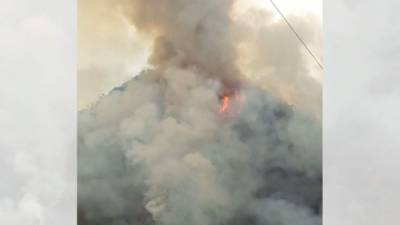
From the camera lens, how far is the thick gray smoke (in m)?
1.92

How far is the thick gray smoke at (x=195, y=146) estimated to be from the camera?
192cm

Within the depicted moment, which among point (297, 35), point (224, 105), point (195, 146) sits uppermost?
point (297, 35)

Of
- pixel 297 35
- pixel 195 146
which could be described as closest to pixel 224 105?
pixel 195 146

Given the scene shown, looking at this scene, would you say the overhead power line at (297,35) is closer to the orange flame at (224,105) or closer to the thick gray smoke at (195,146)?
the thick gray smoke at (195,146)

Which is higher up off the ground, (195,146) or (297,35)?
(297,35)

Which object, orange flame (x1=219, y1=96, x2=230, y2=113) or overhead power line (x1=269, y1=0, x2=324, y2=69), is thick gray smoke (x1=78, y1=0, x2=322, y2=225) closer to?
orange flame (x1=219, y1=96, x2=230, y2=113)

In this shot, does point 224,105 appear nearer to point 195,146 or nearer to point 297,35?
point 195,146

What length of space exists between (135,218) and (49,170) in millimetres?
364

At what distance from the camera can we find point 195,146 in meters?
1.92

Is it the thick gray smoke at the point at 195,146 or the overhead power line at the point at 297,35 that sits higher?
the overhead power line at the point at 297,35

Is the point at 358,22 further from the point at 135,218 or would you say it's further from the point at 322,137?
the point at 135,218

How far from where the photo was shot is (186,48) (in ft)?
6.31

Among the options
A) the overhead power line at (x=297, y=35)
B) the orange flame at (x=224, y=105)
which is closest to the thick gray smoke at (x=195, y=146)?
the orange flame at (x=224, y=105)

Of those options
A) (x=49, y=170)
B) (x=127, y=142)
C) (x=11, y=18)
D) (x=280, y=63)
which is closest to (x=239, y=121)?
(x=280, y=63)
